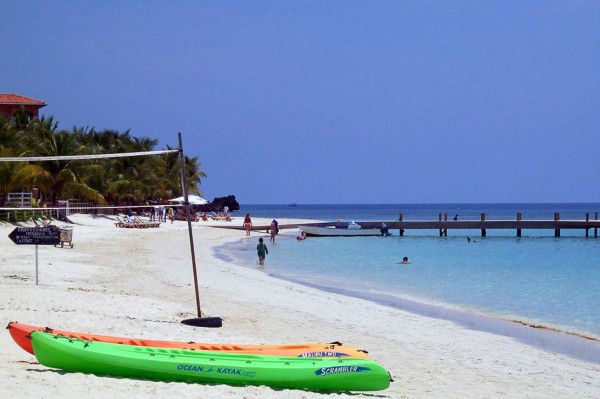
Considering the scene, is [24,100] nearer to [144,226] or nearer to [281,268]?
[144,226]

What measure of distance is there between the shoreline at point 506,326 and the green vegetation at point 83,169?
2205 cm

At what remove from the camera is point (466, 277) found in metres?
25.7

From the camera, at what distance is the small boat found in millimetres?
52969

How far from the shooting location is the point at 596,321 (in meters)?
15.8

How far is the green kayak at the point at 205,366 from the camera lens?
24.1ft

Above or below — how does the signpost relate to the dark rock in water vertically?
below

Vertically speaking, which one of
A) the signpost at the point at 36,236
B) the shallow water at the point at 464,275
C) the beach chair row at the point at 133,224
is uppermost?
the signpost at the point at 36,236

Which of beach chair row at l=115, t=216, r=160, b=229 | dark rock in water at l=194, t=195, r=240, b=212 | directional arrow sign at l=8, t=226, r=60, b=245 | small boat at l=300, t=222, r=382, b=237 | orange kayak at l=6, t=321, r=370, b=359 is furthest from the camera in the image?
dark rock in water at l=194, t=195, r=240, b=212

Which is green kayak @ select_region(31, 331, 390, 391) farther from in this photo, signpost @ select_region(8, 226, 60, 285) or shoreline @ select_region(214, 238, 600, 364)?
signpost @ select_region(8, 226, 60, 285)

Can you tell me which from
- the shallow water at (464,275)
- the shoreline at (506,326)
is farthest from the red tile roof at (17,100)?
the shoreline at (506,326)

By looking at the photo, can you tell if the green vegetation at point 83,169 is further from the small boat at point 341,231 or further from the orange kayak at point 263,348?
the orange kayak at point 263,348

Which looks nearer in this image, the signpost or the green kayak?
the green kayak

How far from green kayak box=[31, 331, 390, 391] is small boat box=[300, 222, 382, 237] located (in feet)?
143

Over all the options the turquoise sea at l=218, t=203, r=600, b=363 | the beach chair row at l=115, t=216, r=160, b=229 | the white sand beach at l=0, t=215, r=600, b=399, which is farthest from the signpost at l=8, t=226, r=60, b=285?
the beach chair row at l=115, t=216, r=160, b=229
